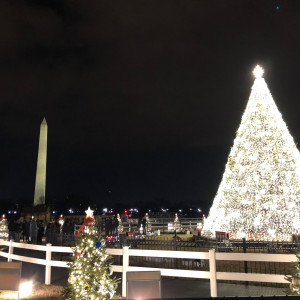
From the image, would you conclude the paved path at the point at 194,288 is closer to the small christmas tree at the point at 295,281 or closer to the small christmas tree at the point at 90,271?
the small christmas tree at the point at 90,271

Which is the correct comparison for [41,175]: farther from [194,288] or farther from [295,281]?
[295,281]

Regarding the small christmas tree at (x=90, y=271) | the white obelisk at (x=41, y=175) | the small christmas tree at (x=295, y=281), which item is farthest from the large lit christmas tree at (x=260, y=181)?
the white obelisk at (x=41, y=175)

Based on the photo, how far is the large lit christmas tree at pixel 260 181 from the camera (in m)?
17.1

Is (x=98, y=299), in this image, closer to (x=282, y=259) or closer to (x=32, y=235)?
(x=282, y=259)

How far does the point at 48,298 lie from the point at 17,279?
62.1 inches

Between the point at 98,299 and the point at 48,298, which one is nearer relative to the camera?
the point at 98,299

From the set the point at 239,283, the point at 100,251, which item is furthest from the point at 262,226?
the point at 100,251

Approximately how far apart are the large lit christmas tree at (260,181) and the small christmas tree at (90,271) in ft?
36.9

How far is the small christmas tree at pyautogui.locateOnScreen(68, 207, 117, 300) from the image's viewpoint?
7.37m

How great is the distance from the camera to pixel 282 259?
697 cm

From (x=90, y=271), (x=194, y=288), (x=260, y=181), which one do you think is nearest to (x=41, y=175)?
(x=260, y=181)

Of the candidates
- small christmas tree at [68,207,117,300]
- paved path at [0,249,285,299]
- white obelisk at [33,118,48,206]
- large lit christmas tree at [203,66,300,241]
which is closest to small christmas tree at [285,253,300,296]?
paved path at [0,249,285,299]

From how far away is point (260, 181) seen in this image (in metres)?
17.7

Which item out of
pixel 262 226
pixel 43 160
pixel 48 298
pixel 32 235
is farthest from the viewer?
pixel 43 160
